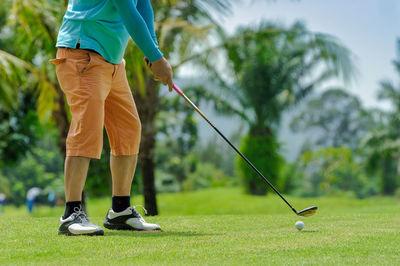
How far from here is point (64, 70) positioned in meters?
3.75

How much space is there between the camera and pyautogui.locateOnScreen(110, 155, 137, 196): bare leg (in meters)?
4.10

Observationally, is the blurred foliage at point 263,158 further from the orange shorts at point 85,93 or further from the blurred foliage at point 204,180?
the blurred foliage at point 204,180

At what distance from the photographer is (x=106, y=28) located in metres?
3.76

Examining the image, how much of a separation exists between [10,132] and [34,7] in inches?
397

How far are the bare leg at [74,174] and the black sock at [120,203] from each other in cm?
46

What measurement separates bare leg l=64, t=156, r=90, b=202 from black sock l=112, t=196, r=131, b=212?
0.46 m

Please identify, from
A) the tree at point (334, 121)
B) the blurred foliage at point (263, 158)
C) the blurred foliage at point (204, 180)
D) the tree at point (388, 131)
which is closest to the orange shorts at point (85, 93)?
the blurred foliage at point (263, 158)

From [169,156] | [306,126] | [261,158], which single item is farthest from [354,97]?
[261,158]

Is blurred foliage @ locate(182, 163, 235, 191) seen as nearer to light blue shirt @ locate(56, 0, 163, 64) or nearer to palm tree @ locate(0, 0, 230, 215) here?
palm tree @ locate(0, 0, 230, 215)

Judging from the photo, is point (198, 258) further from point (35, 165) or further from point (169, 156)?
point (35, 165)

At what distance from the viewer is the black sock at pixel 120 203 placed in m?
4.12

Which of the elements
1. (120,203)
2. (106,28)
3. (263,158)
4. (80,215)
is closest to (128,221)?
(120,203)

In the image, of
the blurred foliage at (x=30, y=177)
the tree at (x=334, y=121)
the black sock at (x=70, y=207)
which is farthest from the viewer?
the tree at (x=334, y=121)

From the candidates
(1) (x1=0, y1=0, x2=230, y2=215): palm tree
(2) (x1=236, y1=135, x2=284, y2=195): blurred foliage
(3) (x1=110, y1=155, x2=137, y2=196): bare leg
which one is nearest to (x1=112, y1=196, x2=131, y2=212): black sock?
(3) (x1=110, y1=155, x2=137, y2=196): bare leg
